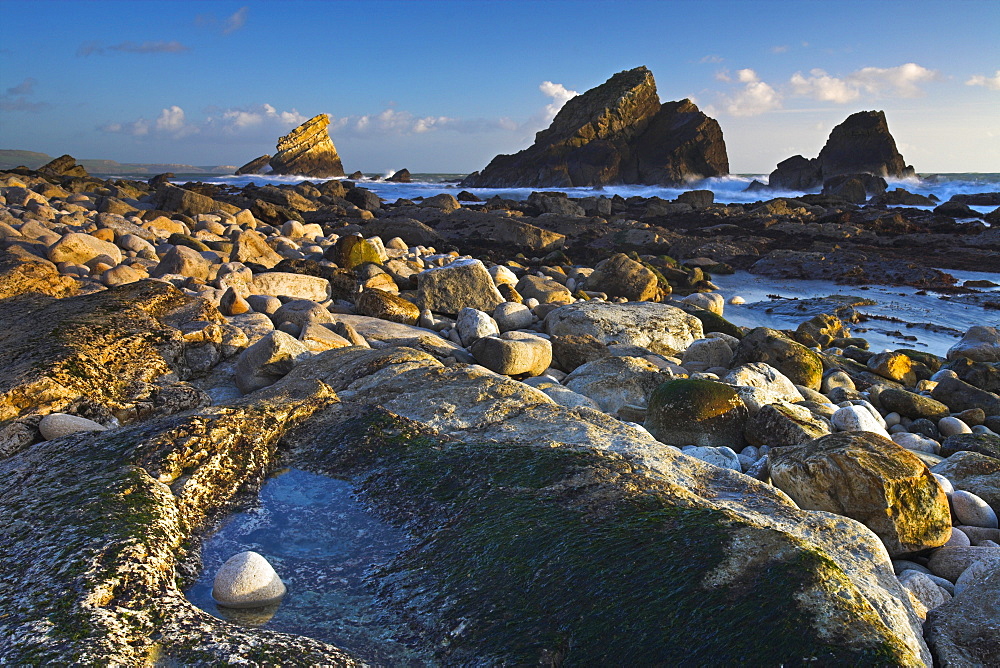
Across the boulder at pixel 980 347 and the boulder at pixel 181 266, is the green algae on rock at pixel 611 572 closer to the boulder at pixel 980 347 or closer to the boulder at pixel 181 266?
the boulder at pixel 181 266

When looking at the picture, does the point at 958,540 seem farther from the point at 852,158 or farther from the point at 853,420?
the point at 852,158

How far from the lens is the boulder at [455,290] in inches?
361

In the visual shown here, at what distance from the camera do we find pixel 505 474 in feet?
9.48

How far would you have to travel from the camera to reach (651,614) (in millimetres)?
1981

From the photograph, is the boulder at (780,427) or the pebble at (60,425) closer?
the pebble at (60,425)

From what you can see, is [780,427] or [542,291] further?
[542,291]

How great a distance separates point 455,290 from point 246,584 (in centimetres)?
710

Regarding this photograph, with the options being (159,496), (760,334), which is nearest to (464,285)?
(760,334)

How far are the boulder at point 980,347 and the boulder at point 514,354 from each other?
7.16 metres

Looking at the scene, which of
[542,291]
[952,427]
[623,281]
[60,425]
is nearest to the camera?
[60,425]

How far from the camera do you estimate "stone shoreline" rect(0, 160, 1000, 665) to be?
1947 millimetres

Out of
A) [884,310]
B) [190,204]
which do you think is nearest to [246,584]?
[884,310]

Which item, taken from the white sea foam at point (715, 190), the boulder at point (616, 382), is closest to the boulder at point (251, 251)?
the boulder at point (616, 382)

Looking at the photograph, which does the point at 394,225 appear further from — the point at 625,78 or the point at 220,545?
the point at 625,78
